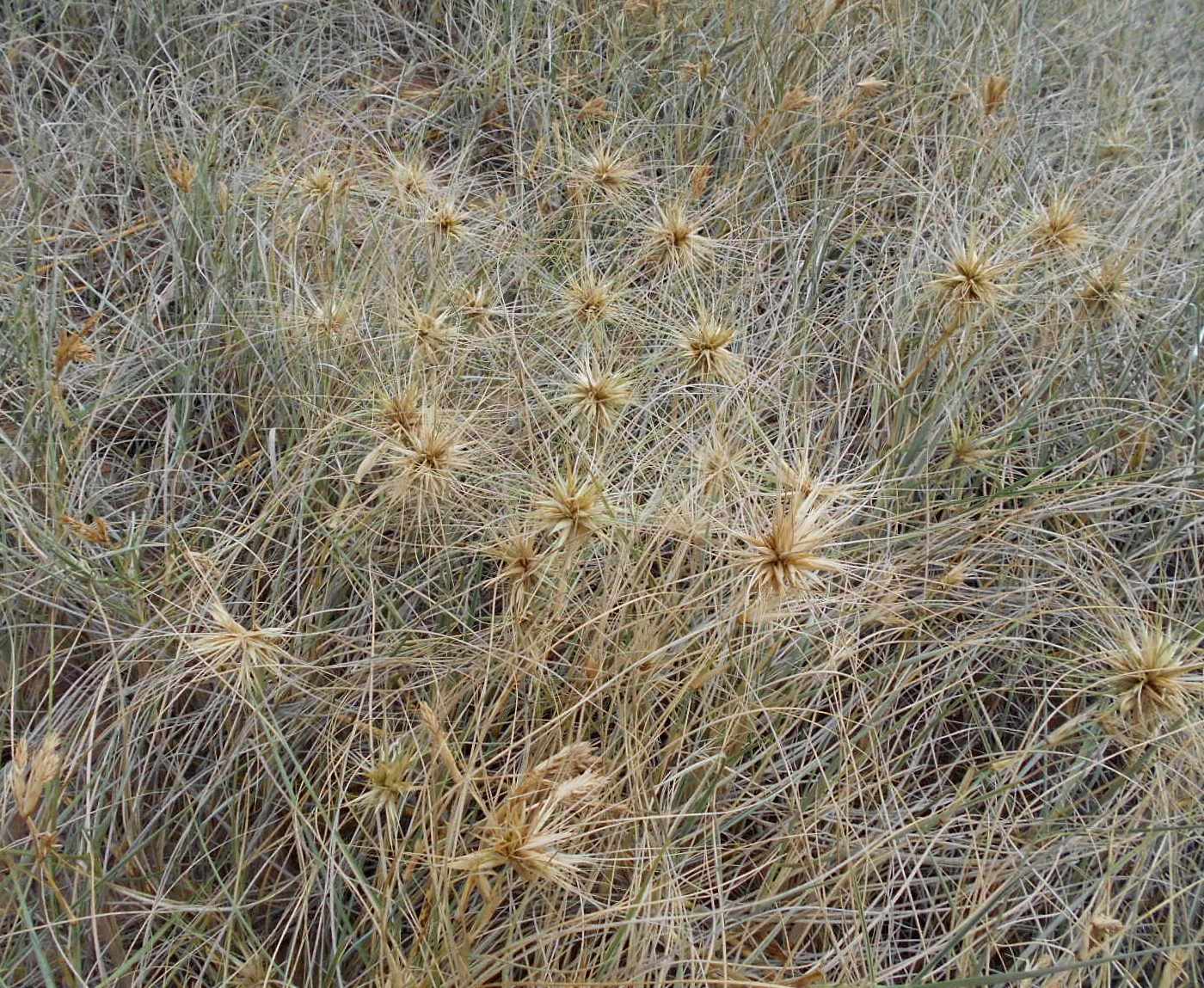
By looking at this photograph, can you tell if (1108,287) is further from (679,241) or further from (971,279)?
(679,241)

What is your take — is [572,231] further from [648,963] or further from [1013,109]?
[648,963]

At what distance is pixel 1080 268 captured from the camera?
4.67ft

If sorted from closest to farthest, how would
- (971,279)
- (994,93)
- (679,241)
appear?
(971,279), (679,241), (994,93)

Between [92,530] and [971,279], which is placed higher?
[971,279]

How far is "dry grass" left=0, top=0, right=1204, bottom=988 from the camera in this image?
3.18ft

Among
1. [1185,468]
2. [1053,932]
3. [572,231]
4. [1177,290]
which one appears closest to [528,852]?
[1053,932]

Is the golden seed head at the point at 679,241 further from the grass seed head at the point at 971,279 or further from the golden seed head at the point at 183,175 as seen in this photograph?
the golden seed head at the point at 183,175

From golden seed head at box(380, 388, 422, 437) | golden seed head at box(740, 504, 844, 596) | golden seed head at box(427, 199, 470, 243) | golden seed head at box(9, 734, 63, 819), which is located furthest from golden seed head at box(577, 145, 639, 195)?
golden seed head at box(9, 734, 63, 819)

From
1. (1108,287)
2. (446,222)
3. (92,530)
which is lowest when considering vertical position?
(92,530)

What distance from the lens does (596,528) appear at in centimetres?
96

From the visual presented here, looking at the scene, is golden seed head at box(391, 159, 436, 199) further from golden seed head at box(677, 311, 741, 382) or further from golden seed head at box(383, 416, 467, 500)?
golden seed head at box(383, 416, 467, 500)

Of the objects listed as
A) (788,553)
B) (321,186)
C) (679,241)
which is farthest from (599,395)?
(321,186)

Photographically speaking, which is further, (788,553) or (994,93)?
(994,93)

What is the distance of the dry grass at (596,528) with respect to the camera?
3.18ft
